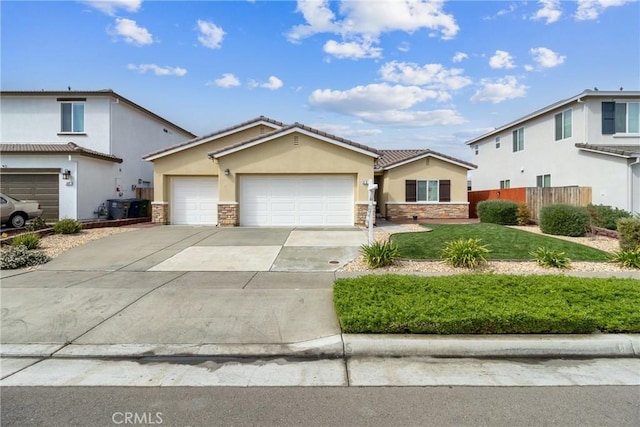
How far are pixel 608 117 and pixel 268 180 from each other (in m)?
16.8

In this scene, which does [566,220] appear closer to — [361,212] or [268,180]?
[361,212]

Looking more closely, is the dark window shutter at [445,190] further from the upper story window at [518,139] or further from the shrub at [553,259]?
the shrub at [553,259]

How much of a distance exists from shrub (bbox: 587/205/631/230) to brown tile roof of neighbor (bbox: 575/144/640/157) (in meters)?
3.75

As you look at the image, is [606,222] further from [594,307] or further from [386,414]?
[386,414]

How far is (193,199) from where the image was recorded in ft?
55.4

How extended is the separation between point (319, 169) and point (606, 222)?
10.9 m

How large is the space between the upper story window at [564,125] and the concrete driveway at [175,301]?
15.1 m

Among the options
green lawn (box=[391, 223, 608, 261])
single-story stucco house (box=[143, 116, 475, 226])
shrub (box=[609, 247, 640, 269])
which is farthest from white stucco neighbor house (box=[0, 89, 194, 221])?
shrub (box=[609, 247, 640, 269])

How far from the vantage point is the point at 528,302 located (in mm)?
5234

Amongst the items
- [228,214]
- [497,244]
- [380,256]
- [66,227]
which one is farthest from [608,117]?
[66,227]

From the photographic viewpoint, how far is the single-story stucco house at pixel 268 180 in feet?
50.5

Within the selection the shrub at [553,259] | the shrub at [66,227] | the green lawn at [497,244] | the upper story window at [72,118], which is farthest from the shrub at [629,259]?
the upper story window at [72,118]

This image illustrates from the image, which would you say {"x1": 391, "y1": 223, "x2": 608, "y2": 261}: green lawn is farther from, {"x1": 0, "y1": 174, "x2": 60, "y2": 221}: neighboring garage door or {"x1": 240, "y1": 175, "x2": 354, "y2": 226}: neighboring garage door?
{"x1": 0, "y1": 174, "x2": 60, "y2": 221}: neighboring garage door

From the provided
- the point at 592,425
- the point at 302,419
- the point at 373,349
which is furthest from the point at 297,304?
the point at 592,425
